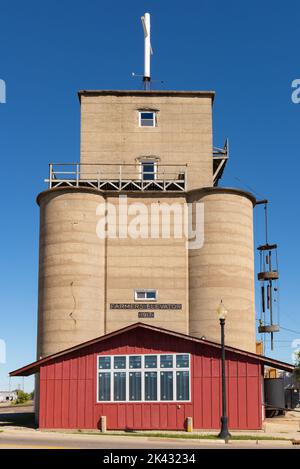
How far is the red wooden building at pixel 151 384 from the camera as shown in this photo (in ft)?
113

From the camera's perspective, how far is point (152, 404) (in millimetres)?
34688

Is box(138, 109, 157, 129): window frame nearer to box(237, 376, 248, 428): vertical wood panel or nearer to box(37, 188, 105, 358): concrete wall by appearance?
box(37, 188, 105, 358): concrete wall

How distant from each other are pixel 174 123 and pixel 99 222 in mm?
10339

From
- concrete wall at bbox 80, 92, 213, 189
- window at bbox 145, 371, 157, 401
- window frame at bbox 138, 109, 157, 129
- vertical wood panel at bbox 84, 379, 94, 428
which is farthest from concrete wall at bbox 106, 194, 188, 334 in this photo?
window at bbox 145, 371, 157, 401

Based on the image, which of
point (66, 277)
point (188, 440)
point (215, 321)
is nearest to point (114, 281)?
point (66, 277)

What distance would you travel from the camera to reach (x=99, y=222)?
147 ft

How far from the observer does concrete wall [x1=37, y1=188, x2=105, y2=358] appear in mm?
42469

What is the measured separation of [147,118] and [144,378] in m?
22.1

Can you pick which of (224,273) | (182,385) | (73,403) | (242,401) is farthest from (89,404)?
(224,273)

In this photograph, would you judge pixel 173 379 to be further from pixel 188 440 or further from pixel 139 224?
pixel 139 224

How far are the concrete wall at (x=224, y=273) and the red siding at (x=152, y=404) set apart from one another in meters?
8.25

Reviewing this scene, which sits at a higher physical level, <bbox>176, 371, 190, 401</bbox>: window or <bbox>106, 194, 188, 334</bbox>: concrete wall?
<bbox>106, 194, 188, 334</bbox>: concrete wall

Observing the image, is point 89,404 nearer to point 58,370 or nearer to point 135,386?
point 58,370
